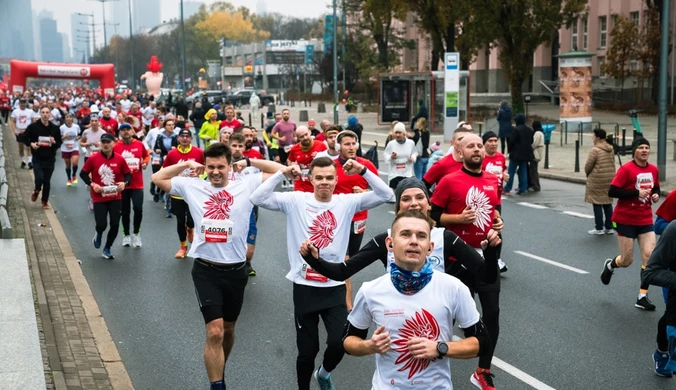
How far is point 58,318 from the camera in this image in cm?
951

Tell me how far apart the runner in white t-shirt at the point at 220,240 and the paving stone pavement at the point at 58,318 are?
108cm

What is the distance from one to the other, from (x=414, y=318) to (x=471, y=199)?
348 cm

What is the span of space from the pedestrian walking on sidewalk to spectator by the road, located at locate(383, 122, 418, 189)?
6.52 metres

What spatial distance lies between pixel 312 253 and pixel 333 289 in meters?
1.46

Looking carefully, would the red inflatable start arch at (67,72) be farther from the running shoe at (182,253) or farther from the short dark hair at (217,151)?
the short dark hair at (217,151)

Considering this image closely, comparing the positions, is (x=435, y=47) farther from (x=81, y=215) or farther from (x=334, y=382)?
(x=334, y=382)

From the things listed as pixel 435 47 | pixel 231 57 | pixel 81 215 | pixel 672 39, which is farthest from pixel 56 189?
pixel 231 57

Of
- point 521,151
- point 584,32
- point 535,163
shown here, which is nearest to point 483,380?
point 521,151

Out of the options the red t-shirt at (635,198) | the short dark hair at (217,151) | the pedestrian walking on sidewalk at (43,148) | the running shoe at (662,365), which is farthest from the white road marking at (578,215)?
the short dark hair at (217,151)

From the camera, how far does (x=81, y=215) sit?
18.1 meters

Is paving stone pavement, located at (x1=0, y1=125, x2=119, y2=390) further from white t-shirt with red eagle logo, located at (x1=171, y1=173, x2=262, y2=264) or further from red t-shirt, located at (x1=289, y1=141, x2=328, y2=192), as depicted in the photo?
red t-shirt, located at (x1=289, y1=141, x2=328, y2=192)

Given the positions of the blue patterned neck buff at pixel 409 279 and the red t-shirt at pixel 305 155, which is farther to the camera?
the red t-shirt at pixel 305 155

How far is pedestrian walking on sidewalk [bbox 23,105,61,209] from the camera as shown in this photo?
18.2 metres

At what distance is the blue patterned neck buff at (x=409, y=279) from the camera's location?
426cm
